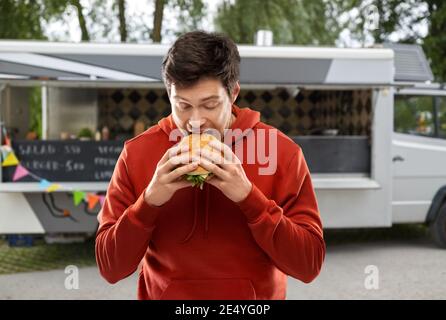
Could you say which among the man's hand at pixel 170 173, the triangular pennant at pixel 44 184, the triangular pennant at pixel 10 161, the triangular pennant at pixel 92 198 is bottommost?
the triangular pennant at pixel 92 198

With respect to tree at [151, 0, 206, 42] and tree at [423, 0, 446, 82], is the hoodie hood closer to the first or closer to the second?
tree at [151, 0, 206, 42]

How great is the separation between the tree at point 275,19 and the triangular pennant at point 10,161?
4491 mm

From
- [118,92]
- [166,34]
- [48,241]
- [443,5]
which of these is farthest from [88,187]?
[443,5]

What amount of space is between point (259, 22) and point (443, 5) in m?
3.25

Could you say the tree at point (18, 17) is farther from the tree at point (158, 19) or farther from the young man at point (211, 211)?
the young man at point (211, 211)

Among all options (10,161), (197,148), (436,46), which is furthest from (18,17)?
(197,148)

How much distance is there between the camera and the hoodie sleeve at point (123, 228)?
4.45ft

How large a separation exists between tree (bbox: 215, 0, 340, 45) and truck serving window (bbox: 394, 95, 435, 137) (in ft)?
10.9

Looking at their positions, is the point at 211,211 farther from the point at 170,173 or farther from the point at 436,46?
the point at 436,46

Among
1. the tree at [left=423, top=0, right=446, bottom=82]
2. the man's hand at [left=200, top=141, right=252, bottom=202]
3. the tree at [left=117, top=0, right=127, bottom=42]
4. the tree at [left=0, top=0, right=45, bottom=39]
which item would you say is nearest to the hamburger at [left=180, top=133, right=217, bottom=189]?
the man's hand at [left=200, top=141, right=252, bottom=202]

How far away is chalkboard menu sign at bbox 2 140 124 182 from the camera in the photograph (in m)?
6.23

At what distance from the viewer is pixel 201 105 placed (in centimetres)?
140

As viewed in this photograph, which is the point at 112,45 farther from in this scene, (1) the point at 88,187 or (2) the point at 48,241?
(2) the point at 48,241

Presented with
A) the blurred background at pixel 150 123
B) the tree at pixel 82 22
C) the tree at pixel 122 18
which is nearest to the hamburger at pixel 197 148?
the blurred background at pixel 150 123
